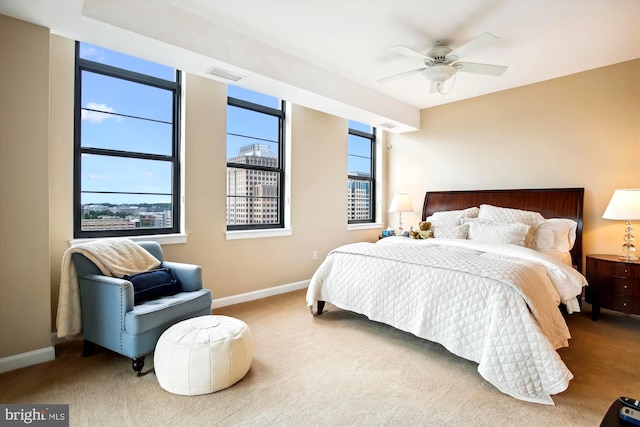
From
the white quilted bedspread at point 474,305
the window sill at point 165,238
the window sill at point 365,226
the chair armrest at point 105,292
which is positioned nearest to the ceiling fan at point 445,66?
the white quilted bedspread at point 474,305

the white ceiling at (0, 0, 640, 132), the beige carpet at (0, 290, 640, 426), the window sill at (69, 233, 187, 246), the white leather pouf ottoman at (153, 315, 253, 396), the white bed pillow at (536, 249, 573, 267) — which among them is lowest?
the beige carpet at (0, 290, 640, 426)

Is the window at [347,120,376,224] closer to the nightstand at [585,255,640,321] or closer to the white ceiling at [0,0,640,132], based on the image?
the white ceiling at [0,0,640,132]

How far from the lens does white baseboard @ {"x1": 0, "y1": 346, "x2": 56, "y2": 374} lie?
2242 mm

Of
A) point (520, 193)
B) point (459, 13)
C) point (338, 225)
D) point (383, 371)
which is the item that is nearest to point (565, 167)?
point (520, 193)

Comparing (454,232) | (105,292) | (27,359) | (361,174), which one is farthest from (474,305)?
(361,174)

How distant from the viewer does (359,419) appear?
Answer: 1807 millimetres

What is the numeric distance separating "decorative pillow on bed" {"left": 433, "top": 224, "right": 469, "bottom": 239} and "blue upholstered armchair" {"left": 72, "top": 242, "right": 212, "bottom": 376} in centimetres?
281

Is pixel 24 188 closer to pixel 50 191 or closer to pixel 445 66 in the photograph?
pixel 50 191

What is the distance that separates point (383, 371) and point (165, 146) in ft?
9.67

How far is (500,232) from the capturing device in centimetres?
351

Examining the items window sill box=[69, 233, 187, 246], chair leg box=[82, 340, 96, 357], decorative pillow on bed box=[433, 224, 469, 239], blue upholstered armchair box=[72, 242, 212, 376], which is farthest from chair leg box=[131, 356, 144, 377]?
decorative pillow on bed box=[433, 224, 469, 239]

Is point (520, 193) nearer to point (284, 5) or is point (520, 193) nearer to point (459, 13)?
point (459, 13)

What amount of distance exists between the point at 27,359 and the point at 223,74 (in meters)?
2.79

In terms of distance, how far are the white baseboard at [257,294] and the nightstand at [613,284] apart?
3.28 metres
